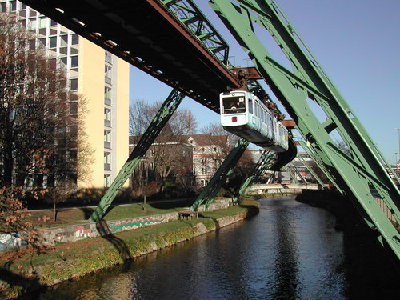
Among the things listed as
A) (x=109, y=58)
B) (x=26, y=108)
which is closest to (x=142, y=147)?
(x=26, y=108)

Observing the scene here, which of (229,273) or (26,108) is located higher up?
(26,108)

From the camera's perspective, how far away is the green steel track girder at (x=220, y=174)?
43.4m

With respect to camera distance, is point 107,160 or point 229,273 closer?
point 229,273

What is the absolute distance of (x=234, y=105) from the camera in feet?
59.7

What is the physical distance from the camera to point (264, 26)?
11.6 metres

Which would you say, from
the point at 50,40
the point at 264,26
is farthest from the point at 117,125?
the point at 264,26

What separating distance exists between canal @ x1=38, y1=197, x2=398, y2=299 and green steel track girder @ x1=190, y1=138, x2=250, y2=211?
9.79m

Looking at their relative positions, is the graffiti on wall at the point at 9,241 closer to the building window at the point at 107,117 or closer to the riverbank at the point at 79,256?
the riverbank at the point at 79,256

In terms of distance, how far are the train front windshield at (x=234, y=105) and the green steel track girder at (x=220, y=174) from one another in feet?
80.9

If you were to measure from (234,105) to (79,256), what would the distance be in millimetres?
11572

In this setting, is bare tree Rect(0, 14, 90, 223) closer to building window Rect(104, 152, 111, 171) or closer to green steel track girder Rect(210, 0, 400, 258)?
building window Rect(104, 152, 111, 171)

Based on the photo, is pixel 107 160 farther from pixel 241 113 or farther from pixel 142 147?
pixel 241 113

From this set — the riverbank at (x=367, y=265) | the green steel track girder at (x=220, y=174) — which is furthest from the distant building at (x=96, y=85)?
the riverbank at (x=367, y=265)

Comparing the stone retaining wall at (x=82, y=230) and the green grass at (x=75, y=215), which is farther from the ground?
the green grass at (x=75, y=215)
